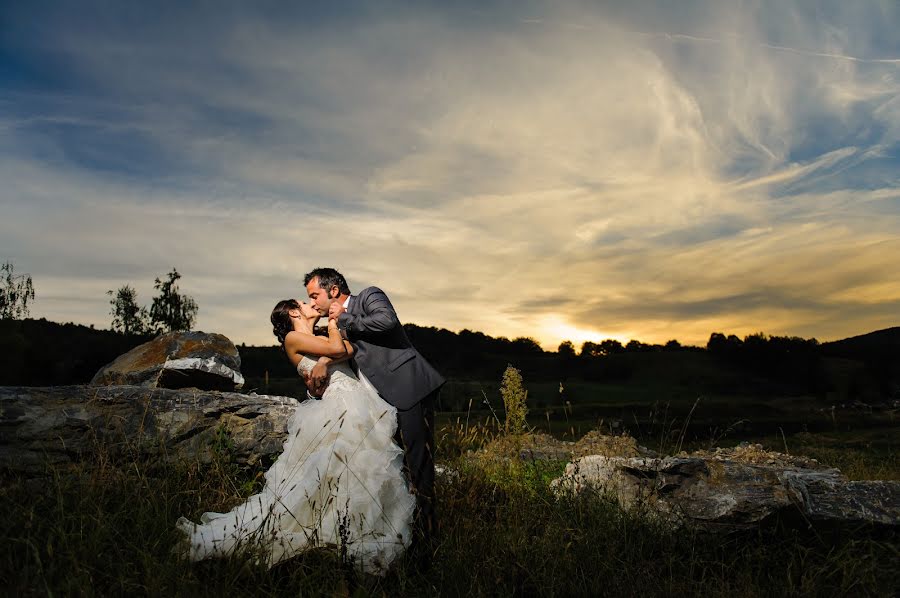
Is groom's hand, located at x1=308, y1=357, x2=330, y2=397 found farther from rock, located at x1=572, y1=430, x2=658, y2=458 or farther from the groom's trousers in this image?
rock, located at x1=572, y1=430, x2=658, y2=458

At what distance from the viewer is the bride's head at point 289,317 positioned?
20.9 feet

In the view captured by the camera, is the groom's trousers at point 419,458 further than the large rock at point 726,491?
No

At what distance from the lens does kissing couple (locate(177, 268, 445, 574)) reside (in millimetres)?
4969

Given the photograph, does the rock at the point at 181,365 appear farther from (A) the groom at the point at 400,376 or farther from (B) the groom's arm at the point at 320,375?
(A) the groom at the point at 400,376

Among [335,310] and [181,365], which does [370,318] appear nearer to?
[335,310]

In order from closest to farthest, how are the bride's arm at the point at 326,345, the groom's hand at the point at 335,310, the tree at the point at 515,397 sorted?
the bride's arm at the point at 326,345, the groom's hand at the point at 335,310, the tree at the point at 515,397

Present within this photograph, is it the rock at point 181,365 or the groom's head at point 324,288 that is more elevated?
the groom's head at point 324,288

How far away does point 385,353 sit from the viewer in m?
6.07

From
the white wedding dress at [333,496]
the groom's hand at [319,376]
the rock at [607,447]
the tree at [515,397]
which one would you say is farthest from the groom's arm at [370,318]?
the rock at [607,447]

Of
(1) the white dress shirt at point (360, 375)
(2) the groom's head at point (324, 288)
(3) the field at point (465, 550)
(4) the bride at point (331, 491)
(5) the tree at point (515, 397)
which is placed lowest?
(3) the field at point (465, 550)

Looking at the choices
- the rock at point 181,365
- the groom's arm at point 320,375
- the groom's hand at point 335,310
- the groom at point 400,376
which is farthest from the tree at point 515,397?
the rock at point 181,365

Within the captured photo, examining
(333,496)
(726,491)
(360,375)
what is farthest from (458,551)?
(726,491)

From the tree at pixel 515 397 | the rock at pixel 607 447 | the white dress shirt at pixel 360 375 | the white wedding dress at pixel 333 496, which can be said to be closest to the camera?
the white wedding dress at pixel 333 496

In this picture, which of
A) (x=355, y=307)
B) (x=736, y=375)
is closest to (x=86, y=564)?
(x=355, y=307)
